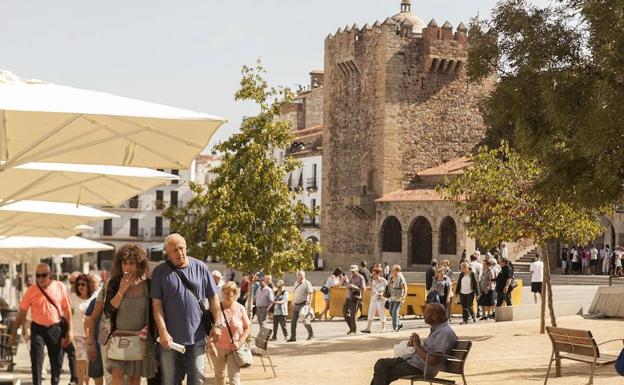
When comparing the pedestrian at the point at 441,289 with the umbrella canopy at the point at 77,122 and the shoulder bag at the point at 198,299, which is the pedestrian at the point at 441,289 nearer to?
the umbrella canopy at the point at 77,122

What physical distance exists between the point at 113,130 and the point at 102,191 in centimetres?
452

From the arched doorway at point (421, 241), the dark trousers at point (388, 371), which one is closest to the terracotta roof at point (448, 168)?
the arched doorway at point (421, 241)

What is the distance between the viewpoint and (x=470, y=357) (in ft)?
53.3

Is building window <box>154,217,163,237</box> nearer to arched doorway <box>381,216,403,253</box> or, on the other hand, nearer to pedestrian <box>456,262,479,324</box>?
arched doorway <box>381,216,403,253</box>

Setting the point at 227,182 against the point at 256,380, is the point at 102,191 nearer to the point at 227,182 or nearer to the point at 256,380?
the point at 256,380

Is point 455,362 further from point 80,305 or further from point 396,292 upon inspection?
point 396,292

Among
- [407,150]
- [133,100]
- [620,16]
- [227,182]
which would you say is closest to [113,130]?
[133,100]

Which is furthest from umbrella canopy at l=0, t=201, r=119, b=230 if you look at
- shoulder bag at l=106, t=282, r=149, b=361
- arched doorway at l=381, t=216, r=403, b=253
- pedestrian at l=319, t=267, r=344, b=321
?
arched doorway at l=381, t=216, r=403, b=253

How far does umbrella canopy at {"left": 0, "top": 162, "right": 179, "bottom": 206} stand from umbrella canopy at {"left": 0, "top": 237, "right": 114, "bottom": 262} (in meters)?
3.57

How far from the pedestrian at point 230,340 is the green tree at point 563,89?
17.0 feet

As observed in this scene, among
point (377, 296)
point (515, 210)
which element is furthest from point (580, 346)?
point (377, 296)

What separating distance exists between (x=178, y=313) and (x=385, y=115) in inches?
1884

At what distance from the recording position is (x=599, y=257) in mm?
45688

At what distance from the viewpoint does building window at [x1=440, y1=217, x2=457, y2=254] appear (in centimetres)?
5191
